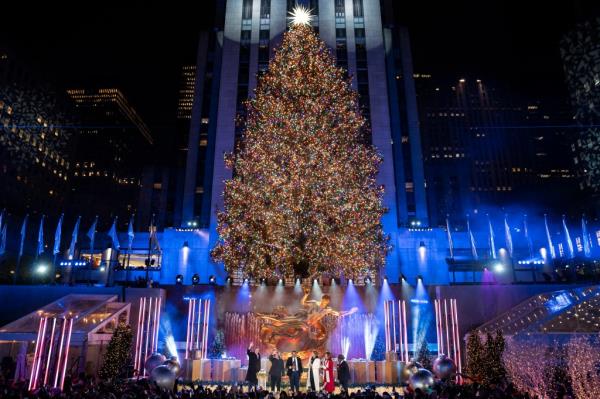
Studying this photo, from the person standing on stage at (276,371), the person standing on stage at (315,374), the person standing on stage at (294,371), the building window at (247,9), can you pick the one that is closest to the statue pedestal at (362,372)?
the person standing on stage at (315,374)

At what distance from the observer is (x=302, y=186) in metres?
22.4

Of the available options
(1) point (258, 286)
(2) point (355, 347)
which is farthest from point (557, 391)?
(1) point (258, 286)

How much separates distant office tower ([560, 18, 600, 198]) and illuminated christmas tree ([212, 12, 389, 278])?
3670 cm

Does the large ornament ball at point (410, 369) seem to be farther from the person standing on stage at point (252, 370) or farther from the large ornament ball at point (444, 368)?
the person standing on stage at point (252, 370)

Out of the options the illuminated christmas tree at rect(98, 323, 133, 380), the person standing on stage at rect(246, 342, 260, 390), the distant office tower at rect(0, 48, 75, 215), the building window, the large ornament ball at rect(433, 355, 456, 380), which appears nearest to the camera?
the large ornament ball at rect(433, 355, 456, 380)

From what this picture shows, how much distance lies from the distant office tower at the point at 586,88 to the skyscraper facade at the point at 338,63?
2198 centimetres

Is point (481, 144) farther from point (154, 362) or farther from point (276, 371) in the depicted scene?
point (154, 362)

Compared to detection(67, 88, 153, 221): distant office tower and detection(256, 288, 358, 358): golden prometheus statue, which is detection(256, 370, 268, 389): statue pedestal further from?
detection(67, 88, 153, 221): distant office tower

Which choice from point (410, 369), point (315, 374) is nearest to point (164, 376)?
point (315, 374)

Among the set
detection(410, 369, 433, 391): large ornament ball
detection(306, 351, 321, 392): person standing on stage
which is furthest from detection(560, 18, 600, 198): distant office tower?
detection(306, 351, 321, 392): person standing on stage

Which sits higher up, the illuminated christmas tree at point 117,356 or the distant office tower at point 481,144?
the distant office tower at point 481,144

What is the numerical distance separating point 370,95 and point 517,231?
2008 cm

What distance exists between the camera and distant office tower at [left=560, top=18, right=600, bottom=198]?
47.6 m

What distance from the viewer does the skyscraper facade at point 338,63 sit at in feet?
123
